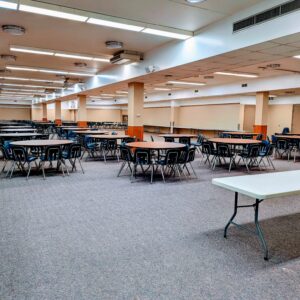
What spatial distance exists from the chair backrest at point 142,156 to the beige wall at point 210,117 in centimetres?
1250

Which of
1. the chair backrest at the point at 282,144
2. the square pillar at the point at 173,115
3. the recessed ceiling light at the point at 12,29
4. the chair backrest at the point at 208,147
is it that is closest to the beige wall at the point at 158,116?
the square pillar at the point at 173,115

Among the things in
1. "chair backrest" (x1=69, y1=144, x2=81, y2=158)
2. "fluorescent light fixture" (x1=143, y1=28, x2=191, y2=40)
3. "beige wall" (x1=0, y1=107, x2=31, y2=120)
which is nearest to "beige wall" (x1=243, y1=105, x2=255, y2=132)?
"fluorescent light fixture" (x1=143, y1=28, x2=191, y2=40)

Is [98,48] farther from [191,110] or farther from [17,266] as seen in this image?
[191,110]

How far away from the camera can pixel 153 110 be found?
26.5 meters

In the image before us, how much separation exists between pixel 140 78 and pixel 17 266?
27.9 feet

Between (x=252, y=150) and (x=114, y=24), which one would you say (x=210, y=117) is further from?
(x=114, y=24)

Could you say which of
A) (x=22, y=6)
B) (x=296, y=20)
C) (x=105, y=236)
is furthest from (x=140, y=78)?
(x=105, y=236)

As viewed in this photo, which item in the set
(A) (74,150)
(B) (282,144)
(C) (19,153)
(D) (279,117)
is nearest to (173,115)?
(D) (279,117)

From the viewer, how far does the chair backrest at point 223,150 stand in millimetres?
7652

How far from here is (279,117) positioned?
1755 centimetres

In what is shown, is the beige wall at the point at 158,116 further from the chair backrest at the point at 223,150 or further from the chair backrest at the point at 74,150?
the chair backrest at the point at 74,150

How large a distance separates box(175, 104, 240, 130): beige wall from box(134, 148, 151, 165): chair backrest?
1250 centimetres

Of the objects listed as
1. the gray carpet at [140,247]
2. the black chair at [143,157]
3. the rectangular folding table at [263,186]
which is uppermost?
the rectangular folding table at [263,186]

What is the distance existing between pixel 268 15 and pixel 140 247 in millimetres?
4635
